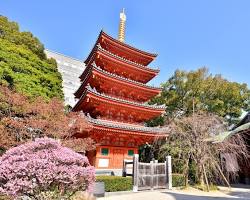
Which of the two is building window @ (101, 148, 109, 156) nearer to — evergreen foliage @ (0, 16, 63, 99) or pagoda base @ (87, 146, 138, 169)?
pagoda base @ (87, 146, 138, 169)

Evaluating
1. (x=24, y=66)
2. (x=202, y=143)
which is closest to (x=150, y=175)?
(x=202, y=143)

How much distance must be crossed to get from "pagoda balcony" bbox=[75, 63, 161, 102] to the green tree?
6.22 m

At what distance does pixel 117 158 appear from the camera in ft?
57.7

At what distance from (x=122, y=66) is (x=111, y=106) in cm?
423

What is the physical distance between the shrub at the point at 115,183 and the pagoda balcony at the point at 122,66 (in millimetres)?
9593

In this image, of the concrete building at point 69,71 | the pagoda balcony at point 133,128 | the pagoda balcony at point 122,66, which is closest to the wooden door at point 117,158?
the pagoda balcony at point 133,128

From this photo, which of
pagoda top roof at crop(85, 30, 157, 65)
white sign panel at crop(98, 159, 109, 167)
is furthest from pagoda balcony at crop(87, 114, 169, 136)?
pagoda top roof at crop(85, 30, 157, 65)

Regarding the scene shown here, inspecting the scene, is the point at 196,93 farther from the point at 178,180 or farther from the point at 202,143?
the point at 178,180

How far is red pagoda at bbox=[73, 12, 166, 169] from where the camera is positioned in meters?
16.8

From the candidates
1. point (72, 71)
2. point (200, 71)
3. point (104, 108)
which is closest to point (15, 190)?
point (104, 108)

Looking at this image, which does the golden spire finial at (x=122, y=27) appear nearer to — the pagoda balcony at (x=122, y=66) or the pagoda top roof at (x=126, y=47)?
the pagoda top roof at (x=126, y=47)

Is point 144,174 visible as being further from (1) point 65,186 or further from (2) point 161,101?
(2) point 161,101

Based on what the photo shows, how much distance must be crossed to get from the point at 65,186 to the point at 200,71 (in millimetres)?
22366

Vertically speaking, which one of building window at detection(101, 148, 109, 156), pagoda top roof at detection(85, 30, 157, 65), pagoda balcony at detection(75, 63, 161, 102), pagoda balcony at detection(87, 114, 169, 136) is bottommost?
building window at detection(101, 148, 109, 156)
